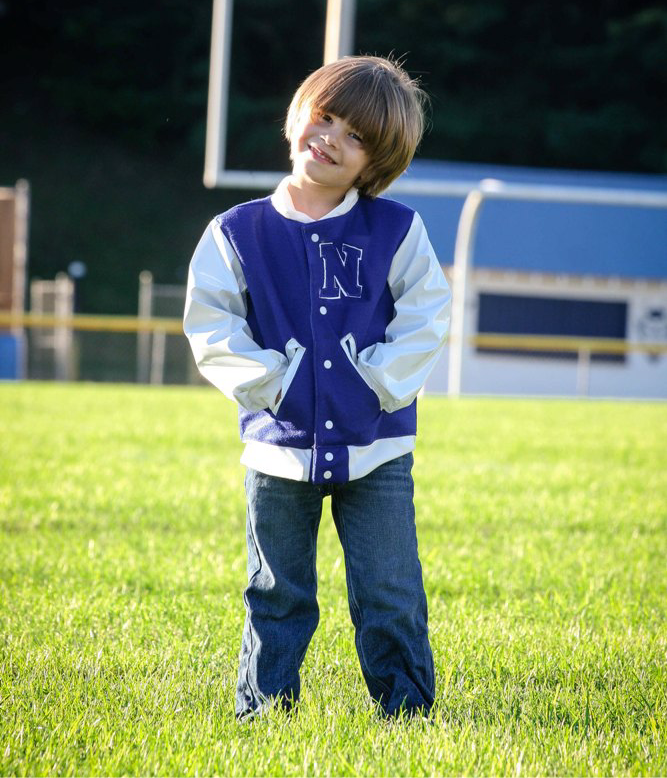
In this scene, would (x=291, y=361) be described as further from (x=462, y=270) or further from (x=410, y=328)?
(x=462, y=270)

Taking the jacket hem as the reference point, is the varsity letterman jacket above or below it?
above

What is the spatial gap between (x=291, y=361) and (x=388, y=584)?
0.51 m

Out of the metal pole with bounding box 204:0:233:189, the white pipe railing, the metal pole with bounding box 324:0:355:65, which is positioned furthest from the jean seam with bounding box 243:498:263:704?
the white pipe railing

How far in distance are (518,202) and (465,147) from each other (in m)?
8.09

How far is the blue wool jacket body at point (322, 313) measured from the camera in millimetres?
2299

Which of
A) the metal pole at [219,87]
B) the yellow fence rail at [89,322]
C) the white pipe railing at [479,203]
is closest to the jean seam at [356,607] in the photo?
the metal pole at [219,87]

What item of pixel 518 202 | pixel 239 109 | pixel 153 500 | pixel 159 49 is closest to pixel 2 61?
pixel 159 49

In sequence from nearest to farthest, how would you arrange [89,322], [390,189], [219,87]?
[219,87] < [390,189] < [89,322]

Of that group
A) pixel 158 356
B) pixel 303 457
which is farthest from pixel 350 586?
pixel 158 356

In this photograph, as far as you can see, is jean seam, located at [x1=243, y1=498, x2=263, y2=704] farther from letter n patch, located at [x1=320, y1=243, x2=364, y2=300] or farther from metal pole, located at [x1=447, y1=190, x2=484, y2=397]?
metal pole, located at [x1=447, y1=190, x2=484, y2=397]

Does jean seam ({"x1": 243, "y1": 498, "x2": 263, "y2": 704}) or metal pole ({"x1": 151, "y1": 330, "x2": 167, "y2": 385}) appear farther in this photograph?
metal pole ({"x1": 151, "y1": 330, "x2": 167, "y2": 385})

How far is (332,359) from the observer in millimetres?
2301

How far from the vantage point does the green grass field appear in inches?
85.6

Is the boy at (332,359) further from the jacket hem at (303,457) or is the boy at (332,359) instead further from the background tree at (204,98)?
the background tree at (204,98)
